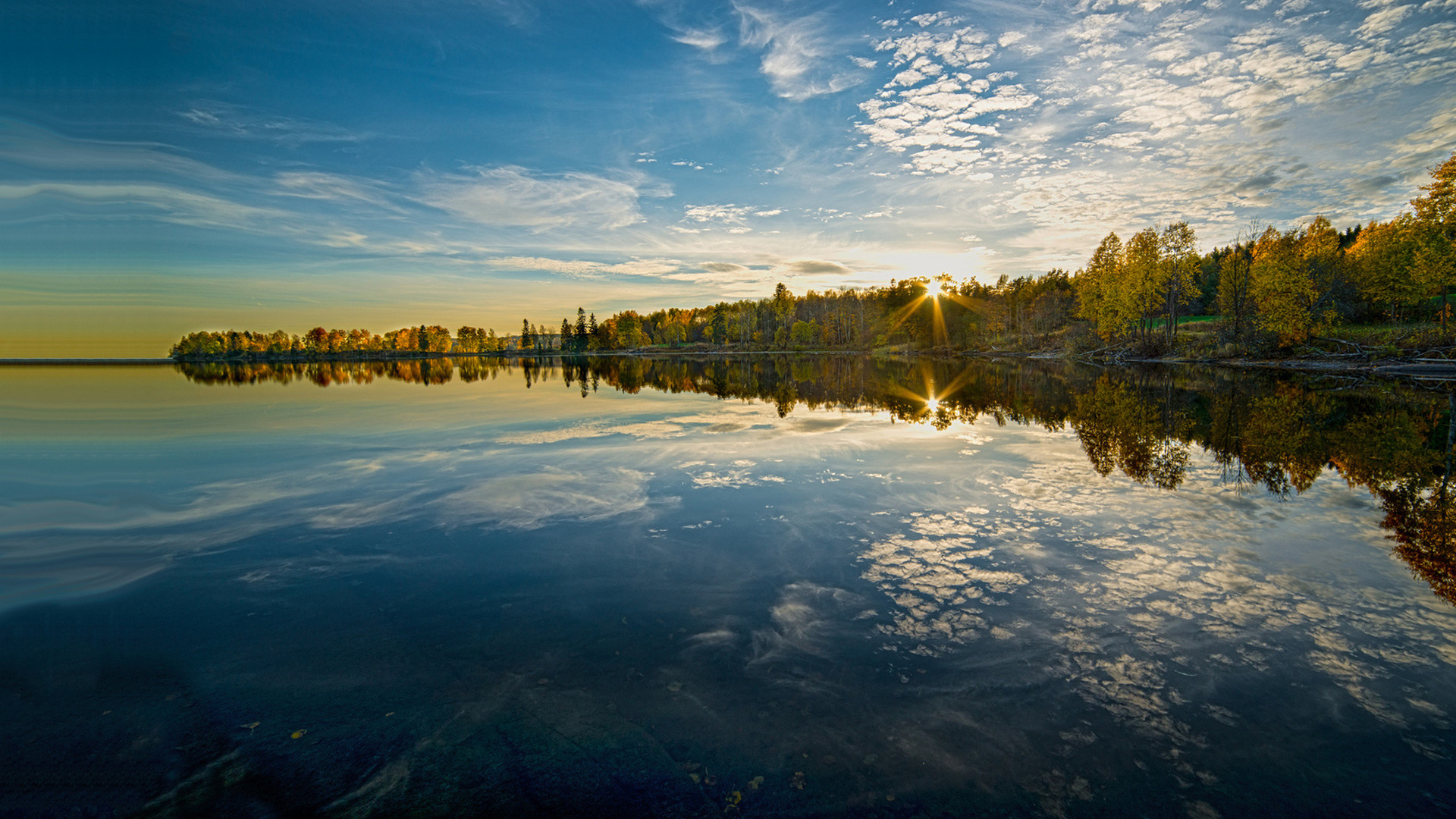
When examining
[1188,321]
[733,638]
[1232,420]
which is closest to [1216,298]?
[1188,321]

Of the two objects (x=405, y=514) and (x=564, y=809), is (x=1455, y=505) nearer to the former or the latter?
(x=564, y=809)

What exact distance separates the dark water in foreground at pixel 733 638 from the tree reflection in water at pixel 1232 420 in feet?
0.80

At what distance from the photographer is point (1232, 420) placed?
20.2 m

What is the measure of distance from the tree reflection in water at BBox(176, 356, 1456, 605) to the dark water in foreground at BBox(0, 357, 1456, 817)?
0.25m

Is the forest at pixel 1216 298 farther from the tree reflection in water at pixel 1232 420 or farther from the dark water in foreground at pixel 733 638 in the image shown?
the dark water in foreground at pixel 733 638

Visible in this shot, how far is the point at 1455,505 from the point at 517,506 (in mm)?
18153

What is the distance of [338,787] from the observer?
4.12 metres

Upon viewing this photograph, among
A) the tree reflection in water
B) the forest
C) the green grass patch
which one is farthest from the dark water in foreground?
the green grass patch

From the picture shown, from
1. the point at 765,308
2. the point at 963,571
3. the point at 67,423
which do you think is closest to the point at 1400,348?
the point at 963,571

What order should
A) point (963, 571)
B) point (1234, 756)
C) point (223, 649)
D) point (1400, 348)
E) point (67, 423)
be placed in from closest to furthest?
point (1234, 756)
point (223, 649)
point (963, 571)
point (67, 423)
point (1400, 348)

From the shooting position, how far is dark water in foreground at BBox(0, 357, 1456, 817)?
13.6 feet

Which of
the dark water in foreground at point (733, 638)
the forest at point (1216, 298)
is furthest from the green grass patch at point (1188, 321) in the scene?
the dark water in foreground at point (733, 638)

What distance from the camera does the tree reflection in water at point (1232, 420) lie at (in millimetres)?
11555

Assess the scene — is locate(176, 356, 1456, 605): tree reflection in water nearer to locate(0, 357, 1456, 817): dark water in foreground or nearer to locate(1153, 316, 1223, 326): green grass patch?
locate(0, 357, 1456, 817): dark water in foreground
